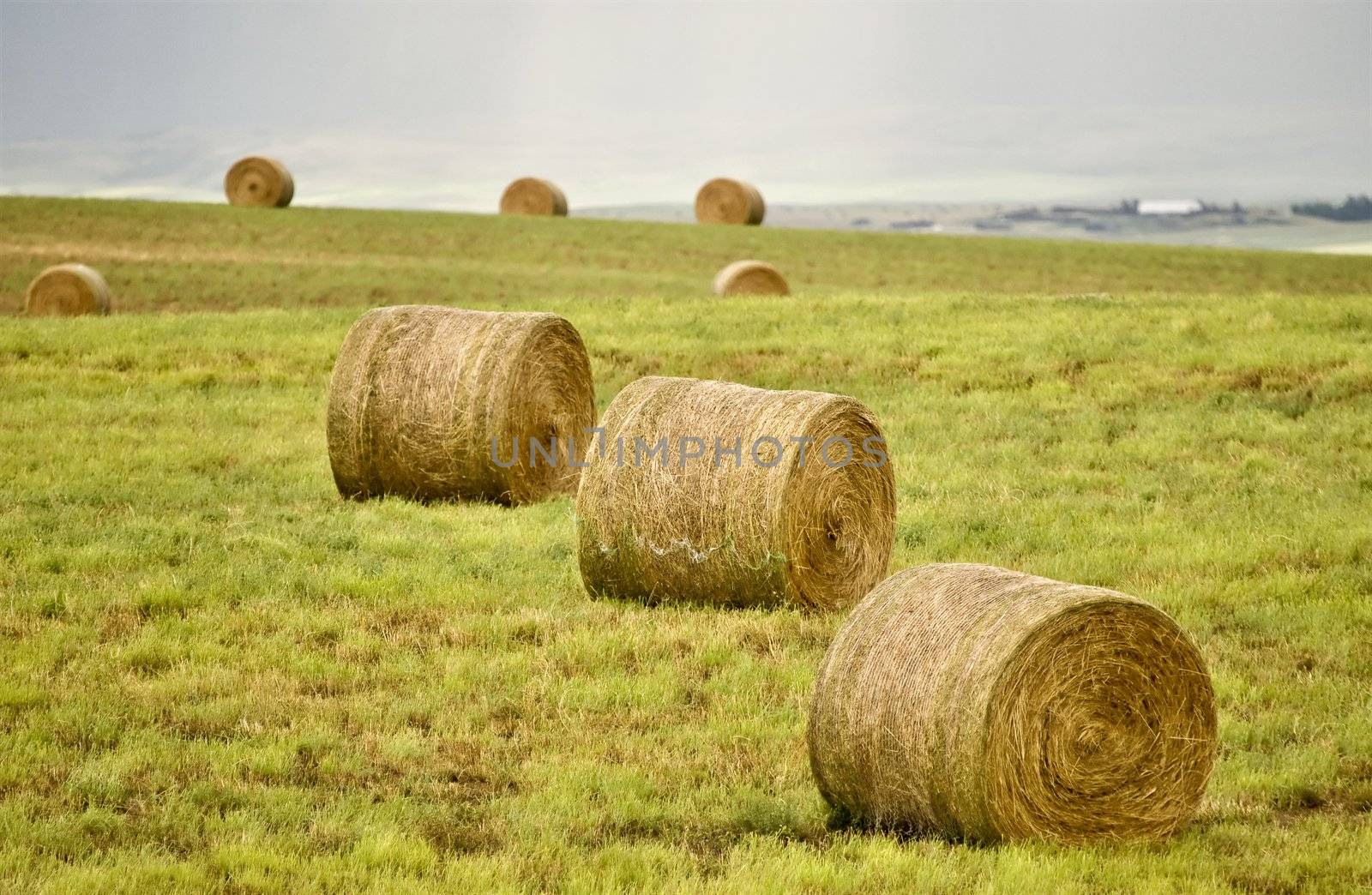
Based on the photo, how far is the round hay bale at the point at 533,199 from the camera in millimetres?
51844

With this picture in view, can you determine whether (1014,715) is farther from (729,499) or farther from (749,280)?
(749,280)

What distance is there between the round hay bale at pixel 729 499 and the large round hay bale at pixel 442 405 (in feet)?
10.1

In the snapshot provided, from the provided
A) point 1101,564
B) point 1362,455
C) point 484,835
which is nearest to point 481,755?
point 484,835

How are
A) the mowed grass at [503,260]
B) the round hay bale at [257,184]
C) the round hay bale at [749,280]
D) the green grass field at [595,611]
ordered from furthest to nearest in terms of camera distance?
the round hay bale at [257,184] → the mowed grass at [503,260] → the round hay bale at [749,280] → the green grass field at [595,611]

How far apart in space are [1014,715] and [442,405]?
8.49 metres

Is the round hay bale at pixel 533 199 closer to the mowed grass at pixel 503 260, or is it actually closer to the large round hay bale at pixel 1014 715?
the mowed grass at pixel 503 260

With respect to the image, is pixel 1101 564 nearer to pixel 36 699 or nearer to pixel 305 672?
pixel 305 672

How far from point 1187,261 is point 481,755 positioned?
40328 mm

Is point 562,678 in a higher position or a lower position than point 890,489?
lower

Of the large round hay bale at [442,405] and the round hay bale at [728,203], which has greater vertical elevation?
the round hay bale at [728,203]

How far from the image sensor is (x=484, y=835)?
7008mm

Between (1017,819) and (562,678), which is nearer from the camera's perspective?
(1017,819)

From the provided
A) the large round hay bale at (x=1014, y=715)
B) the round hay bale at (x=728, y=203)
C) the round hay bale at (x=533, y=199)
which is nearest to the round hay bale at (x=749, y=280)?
the round hay bale at (x=728, y=203)

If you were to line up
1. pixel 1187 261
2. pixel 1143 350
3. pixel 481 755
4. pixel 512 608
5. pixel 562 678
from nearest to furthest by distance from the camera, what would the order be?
pixel 481 755
pixel 562 678
pixel 512 608
pixel 1143 350
pixel 1187 261
